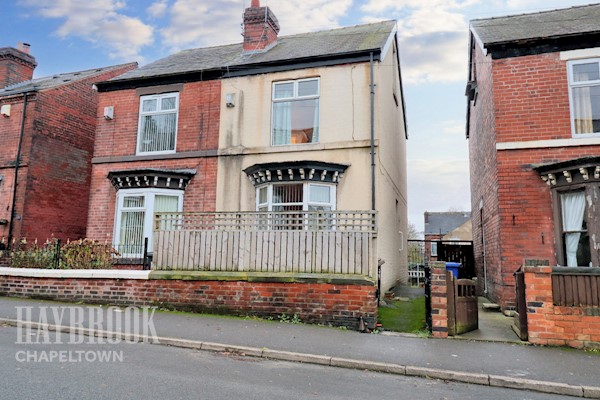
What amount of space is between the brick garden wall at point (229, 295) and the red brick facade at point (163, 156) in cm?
370

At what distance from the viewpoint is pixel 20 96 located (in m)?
15.6

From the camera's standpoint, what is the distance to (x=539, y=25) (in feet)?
36.6

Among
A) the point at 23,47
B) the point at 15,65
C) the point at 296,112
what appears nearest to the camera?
the point at 296,112

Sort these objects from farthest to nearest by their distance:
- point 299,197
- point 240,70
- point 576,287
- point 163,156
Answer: point 163,156
point 240,70
point 299,197
point 576,287

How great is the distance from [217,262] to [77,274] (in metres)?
3.27

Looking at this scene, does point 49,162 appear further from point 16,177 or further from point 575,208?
point 575,208

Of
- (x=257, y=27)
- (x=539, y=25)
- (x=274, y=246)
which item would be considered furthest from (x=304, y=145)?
(x=539, y=25)

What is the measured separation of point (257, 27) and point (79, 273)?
9771 millimetres

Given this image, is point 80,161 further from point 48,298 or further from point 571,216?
point 571,216

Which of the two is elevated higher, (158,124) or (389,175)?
(158,124)

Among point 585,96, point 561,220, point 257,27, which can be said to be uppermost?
point 257,27

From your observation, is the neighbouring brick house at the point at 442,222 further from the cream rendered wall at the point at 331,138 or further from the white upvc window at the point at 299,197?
the white upvc window at the point at 299,197

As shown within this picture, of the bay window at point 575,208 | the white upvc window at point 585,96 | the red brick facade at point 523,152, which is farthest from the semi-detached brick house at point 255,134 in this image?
the white upvc window at point 585,96

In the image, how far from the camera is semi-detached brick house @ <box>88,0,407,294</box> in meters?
11.2
